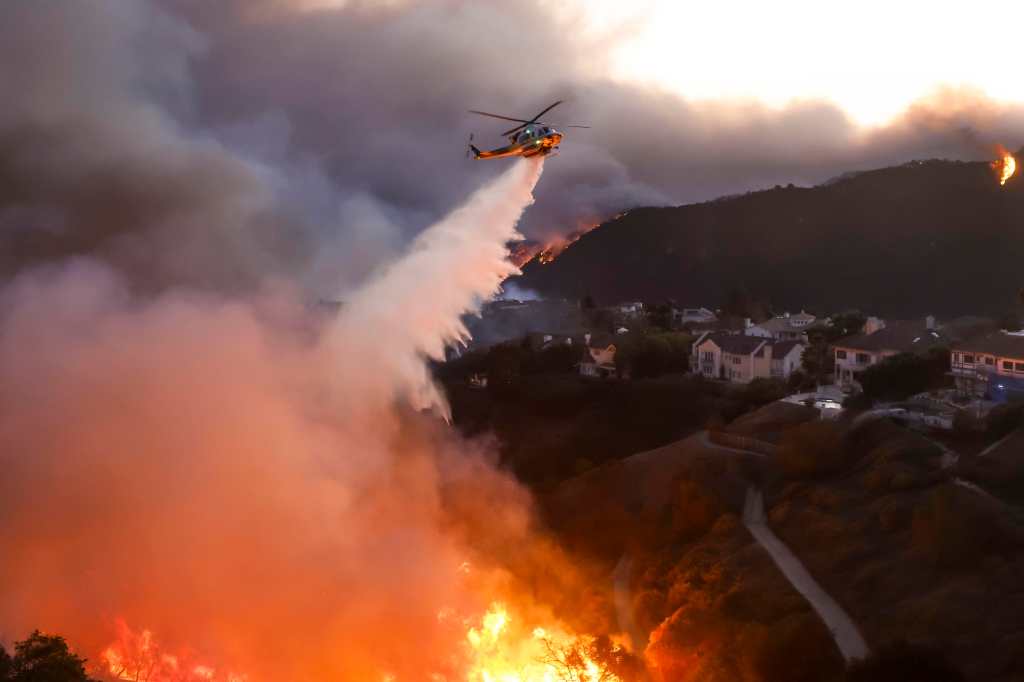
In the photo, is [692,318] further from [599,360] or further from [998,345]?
[998,345]

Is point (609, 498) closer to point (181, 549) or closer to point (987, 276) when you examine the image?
point (181, 549)

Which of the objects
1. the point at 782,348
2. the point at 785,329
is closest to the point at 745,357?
the point at 782,348

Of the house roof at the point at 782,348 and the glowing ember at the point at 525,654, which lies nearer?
the glowing ember at the point at 525,654

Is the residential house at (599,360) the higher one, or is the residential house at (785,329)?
the residential house at (599,360)

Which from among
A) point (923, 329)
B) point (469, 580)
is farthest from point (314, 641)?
point (923, 329)

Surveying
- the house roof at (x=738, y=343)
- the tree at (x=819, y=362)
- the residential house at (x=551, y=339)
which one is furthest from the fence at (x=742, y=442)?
the residential house at (x=551, y=339)

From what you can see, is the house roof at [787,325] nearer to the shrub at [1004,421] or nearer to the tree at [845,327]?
the tree at [845,327]
